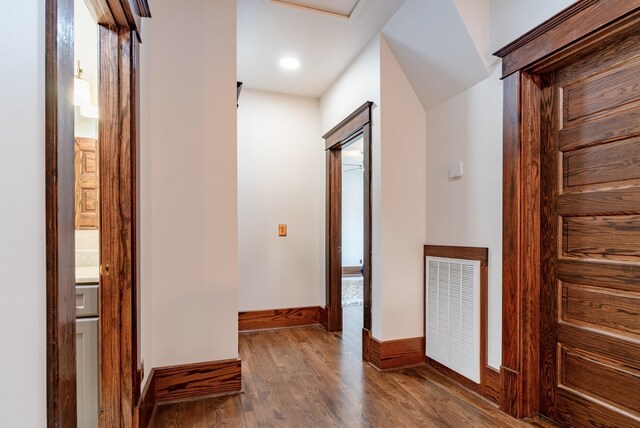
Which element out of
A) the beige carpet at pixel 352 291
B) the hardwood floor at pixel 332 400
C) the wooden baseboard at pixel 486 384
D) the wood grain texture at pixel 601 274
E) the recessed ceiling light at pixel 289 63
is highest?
the recessed ceiling light at pixel 289 63

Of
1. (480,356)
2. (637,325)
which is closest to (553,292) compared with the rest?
(637,325)

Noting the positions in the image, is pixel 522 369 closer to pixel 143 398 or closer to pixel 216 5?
pixel 143 398

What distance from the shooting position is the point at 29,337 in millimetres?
626

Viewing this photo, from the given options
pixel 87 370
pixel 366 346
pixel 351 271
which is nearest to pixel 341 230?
pixel 366 346

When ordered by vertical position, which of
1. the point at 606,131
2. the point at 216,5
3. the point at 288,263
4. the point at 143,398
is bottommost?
the point at 143,398

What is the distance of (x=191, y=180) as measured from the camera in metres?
2.22

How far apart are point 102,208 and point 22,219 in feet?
3.50

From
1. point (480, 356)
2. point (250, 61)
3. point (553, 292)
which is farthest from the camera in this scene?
point (250, 61)

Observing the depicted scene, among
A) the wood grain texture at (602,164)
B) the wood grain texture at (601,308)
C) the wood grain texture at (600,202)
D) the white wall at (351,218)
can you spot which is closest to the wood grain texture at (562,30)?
the wood grain texture at (602,164)

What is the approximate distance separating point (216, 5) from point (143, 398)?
2.41 meters

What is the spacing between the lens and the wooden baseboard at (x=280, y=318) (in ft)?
12.1

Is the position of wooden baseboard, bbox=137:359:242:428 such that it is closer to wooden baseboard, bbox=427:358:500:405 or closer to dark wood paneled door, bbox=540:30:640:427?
wooden baseboard, bbox=427:358:500:405

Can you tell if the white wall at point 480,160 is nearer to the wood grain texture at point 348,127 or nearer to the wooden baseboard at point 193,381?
the wood grain texture at point 348,127

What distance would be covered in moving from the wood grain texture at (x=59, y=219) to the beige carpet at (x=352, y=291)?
14.2ft
